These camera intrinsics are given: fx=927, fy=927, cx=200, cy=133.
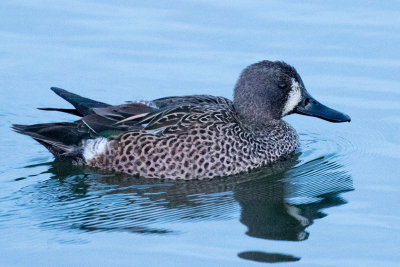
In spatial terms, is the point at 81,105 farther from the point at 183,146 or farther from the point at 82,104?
the point at 183,146

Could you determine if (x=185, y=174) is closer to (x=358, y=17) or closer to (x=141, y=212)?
(x=141, y=212)

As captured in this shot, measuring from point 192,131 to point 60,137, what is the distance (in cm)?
141

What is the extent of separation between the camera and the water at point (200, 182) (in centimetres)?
736

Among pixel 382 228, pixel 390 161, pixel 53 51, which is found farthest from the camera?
pixel 53 51

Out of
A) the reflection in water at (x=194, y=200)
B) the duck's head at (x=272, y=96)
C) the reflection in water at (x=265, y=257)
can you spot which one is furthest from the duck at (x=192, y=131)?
the reflection in water at (x=265, y=257)

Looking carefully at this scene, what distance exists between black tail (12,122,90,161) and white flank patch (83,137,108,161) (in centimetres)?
7

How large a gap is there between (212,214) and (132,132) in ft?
5.15

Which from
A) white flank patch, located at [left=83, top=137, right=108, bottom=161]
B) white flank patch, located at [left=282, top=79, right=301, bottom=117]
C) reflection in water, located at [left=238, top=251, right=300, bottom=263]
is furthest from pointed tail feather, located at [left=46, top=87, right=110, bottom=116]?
reflection in water, located at [left=238, top=251, right=300, bottom=263]

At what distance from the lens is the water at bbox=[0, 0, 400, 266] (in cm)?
736

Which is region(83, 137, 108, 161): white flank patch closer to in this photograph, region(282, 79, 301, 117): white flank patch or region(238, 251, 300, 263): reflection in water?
region(282, 79, 301, 117): white flank patch

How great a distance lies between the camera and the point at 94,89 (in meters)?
11.4

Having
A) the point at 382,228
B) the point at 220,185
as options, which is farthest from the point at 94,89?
the point at 382,228

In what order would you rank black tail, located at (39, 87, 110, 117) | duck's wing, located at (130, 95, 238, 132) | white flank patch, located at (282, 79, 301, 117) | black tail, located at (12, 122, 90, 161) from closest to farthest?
1. duck's wing, located at (130, 95, 238, 132)
2. black tail, located at (12, 122, 90, 161)
3. black tail, located at (39, 87, 110, 117)
4. white flank patch, located at (282, 79, 301, 117)

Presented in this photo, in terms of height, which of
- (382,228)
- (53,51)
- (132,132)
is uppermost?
(53,51)
